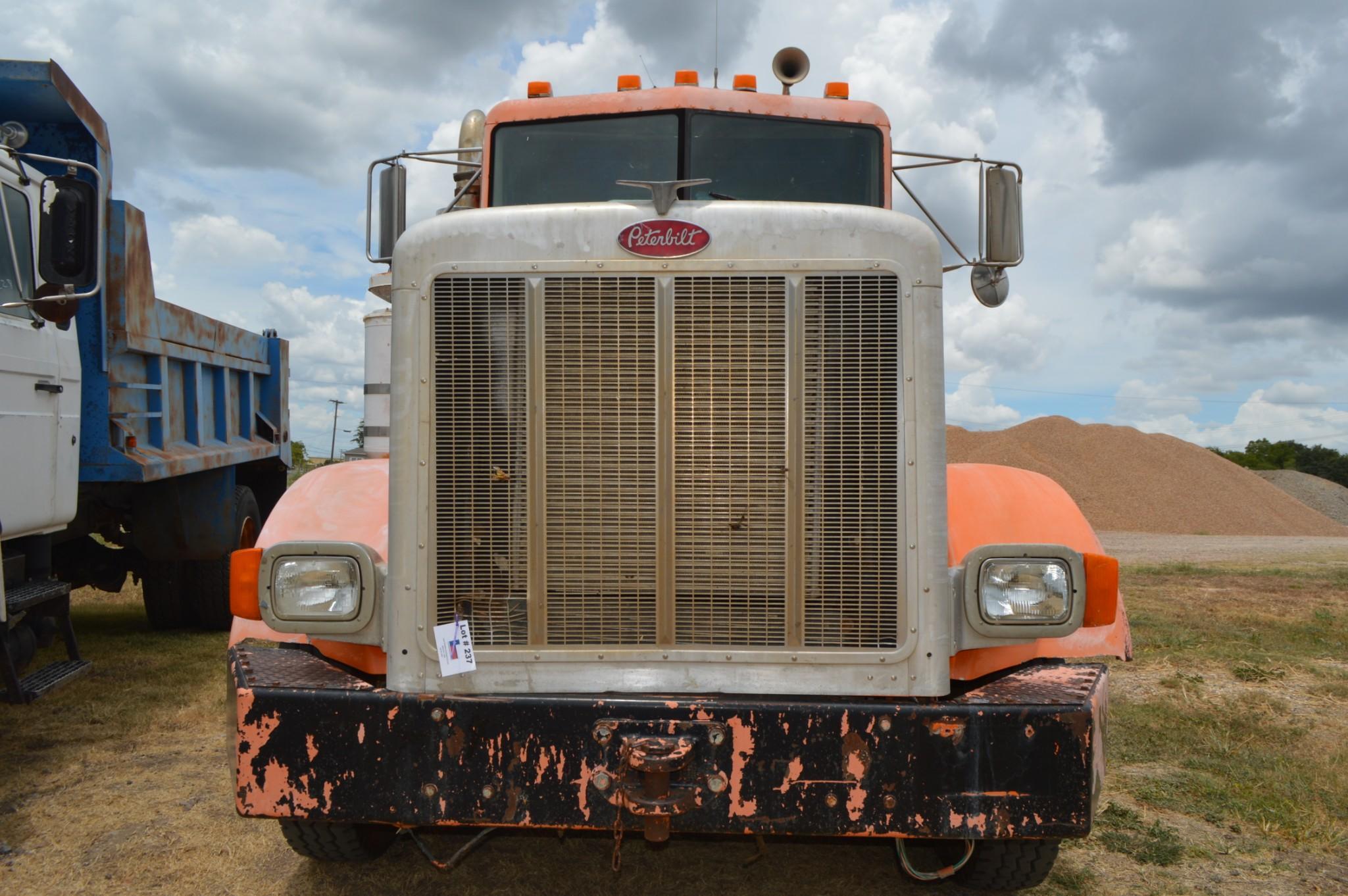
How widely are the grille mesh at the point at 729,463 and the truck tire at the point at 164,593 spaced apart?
19.3 feet

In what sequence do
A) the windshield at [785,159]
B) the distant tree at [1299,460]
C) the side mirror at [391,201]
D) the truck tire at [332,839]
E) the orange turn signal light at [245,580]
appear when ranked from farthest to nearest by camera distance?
the distant tree at [1299,460] → the side mirror at [391,201] → the windshield at [785,159] → the truck tire at [332,839] → the orange turn signal light at [245,580]

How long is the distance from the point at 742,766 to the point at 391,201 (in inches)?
116

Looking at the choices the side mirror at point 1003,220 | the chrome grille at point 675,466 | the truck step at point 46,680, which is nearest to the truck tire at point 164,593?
the truck step at point 46,680

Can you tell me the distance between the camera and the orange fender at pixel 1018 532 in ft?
10.3

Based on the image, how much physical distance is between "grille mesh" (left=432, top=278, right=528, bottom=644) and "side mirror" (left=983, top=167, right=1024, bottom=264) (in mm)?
2105

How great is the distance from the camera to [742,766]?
2695 mm

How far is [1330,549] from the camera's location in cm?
1878

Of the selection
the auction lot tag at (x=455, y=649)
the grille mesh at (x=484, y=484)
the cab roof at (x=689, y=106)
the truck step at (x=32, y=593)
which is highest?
the cab roof at (x=689, y=106)

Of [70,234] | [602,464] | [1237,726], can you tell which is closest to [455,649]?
[602,464]

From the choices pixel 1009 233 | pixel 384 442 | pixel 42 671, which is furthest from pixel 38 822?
pixel 1009 233

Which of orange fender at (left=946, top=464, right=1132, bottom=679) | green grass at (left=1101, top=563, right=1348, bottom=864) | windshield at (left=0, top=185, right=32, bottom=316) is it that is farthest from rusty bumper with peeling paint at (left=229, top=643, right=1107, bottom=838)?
windshield at (left=0, top=185, right=32, bottom=316)

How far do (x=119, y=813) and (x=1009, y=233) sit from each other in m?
4.14

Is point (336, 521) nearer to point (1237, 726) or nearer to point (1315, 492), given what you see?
point (1237, 726)

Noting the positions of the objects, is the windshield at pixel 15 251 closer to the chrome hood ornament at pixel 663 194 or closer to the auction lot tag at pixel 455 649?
the auction lot tag at pixel 455 649
